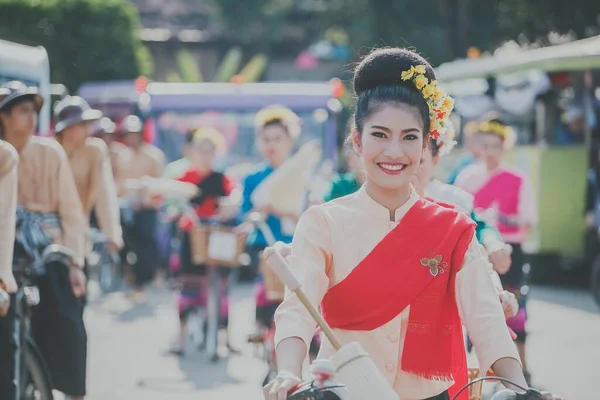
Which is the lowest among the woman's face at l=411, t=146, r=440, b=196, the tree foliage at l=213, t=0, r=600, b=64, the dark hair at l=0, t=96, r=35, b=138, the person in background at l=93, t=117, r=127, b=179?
the person in background at l=93, t=117, r=127, b=179

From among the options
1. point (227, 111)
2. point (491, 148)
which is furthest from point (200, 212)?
point (227, 111)

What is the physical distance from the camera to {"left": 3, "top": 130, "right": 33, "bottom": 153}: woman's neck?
6582 mm

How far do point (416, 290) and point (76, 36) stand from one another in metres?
37.1

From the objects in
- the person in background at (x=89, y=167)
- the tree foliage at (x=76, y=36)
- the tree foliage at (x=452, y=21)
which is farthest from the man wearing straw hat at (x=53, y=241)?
the tree foliage at (x=76, y=36)

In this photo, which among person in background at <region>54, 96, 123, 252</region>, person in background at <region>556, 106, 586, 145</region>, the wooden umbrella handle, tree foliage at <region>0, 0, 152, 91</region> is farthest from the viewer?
tree foliage at <region>0, 0, 152, 91</region>

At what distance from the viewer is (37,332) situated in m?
6.74

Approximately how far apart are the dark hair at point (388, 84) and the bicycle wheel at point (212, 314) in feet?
23.0

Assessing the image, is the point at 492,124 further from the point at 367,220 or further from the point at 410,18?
the point at 410,18

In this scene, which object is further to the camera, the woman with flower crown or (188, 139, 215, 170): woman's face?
(188, 139, 215, 170): woman's face

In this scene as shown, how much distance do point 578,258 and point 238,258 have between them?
659 centimetres

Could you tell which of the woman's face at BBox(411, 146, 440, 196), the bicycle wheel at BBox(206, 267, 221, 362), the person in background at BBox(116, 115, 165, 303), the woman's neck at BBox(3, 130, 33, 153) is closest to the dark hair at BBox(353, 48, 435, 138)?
the woman's face at BBox(411, 146, 440, 196)

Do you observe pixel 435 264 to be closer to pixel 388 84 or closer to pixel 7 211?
pixel 388 84

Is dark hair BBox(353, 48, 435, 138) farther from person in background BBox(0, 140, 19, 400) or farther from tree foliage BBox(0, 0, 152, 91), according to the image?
tree foliage BBox(0, 0, 152, 91)

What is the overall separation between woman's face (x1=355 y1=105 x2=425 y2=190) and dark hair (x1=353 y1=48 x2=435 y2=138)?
0.03 metres
